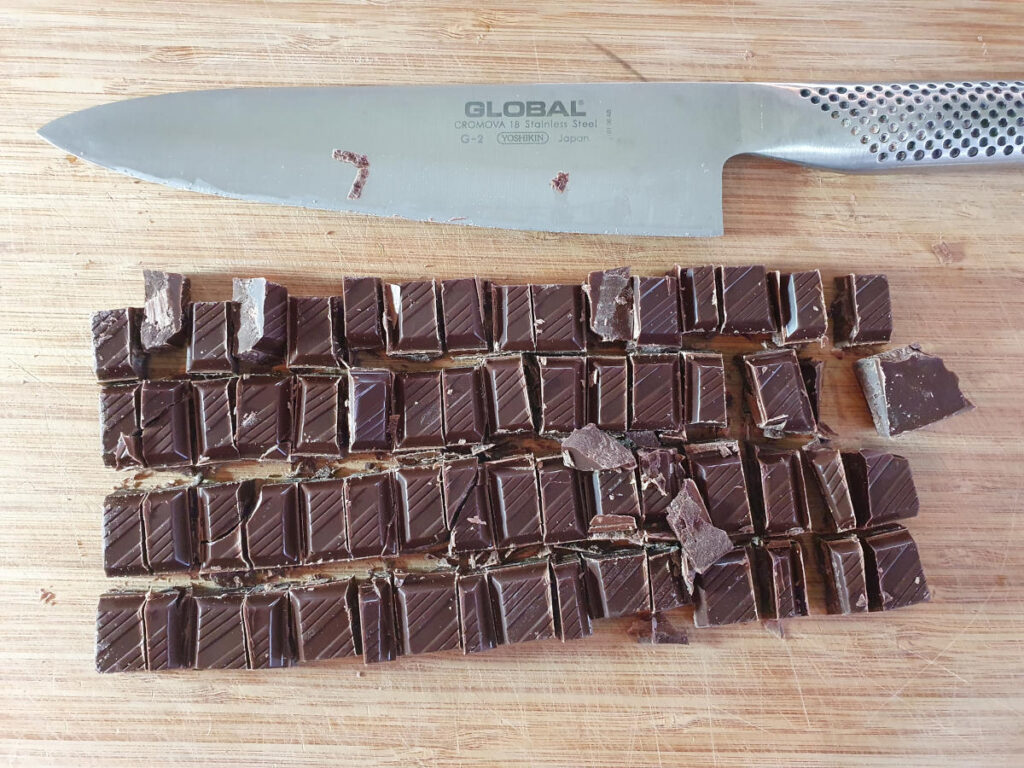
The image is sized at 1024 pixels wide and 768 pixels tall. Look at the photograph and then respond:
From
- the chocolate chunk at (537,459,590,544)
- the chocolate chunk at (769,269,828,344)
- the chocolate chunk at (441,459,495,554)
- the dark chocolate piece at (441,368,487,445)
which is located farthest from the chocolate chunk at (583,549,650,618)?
the chocolate chunk at (769,269,828,344)

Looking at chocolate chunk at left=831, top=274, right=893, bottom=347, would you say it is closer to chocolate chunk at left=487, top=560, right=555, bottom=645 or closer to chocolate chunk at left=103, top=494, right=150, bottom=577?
chocolate chunk at left=487, top=560, right=555, bottom=645

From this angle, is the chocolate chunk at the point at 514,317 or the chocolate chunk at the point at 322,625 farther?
the chocolate chunk at the point at 514,317

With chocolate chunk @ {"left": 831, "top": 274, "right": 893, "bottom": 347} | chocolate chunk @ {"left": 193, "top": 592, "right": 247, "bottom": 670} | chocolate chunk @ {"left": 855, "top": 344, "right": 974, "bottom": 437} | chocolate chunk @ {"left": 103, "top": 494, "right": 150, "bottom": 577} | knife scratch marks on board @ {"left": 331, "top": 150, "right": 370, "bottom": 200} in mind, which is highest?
knife scratch marks on board @ {"left": 331, "top": 150, "right": 370, "bottom": 200}

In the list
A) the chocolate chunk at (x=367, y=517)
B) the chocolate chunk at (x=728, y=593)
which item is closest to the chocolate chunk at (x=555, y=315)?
the chocolate chunk at (x=367, y=517)

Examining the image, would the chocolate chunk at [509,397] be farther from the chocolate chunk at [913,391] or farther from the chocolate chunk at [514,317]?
the chocolate chunk at [913,391]

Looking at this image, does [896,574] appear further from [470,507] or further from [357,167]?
[357,167]

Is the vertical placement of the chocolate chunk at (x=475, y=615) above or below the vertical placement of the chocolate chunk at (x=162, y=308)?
below
